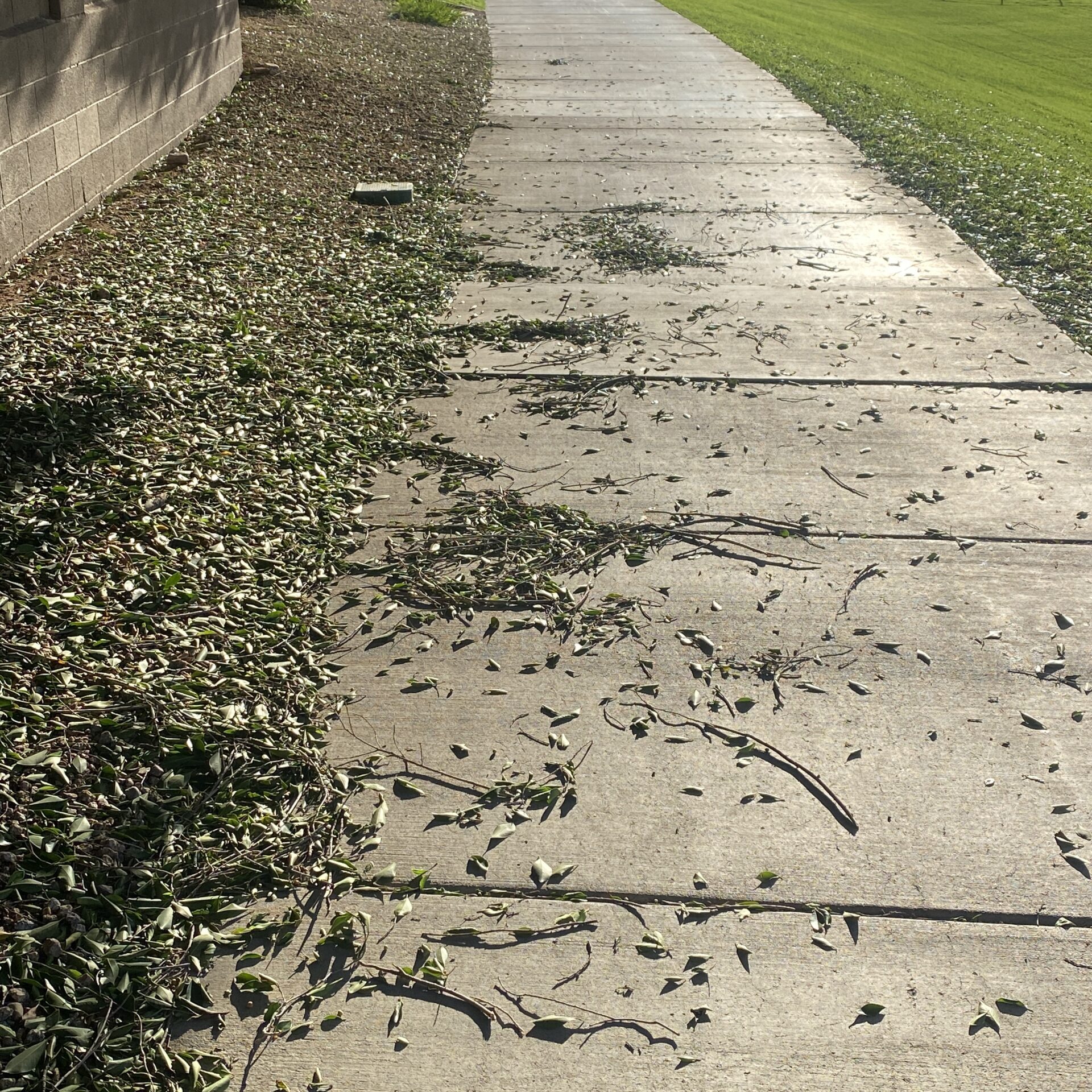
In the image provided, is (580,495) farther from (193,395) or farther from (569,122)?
(569,122)

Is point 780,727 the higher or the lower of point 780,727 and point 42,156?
the lower

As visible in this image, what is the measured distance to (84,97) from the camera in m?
8.27

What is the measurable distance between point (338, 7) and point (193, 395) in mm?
15758

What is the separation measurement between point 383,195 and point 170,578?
21.0 ft

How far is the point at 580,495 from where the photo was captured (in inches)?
214

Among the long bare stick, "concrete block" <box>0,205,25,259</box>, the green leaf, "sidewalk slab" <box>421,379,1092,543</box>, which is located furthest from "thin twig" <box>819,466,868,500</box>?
"concrete block" <box>0,205,25,259</box>

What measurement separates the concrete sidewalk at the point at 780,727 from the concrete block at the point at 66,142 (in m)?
2.88

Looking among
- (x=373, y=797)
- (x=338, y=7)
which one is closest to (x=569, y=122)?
(x=338, y=7)

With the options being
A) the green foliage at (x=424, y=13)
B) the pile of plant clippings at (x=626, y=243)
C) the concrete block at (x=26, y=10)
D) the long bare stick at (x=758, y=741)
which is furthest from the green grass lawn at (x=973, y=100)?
the concrete block at (x=26, y=10)

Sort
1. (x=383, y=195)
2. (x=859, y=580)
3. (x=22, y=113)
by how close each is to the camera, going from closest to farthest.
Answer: (x=859, y=580) < (x=22, y=113) < (x=383, y=195)

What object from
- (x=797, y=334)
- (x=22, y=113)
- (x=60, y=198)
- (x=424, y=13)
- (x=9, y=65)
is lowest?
(x=797, y=334)

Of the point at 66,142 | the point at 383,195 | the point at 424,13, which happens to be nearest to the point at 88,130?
the point at 66,142

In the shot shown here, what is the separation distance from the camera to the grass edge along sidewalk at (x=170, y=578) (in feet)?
9.50

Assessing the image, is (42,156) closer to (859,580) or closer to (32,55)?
(32,55)
